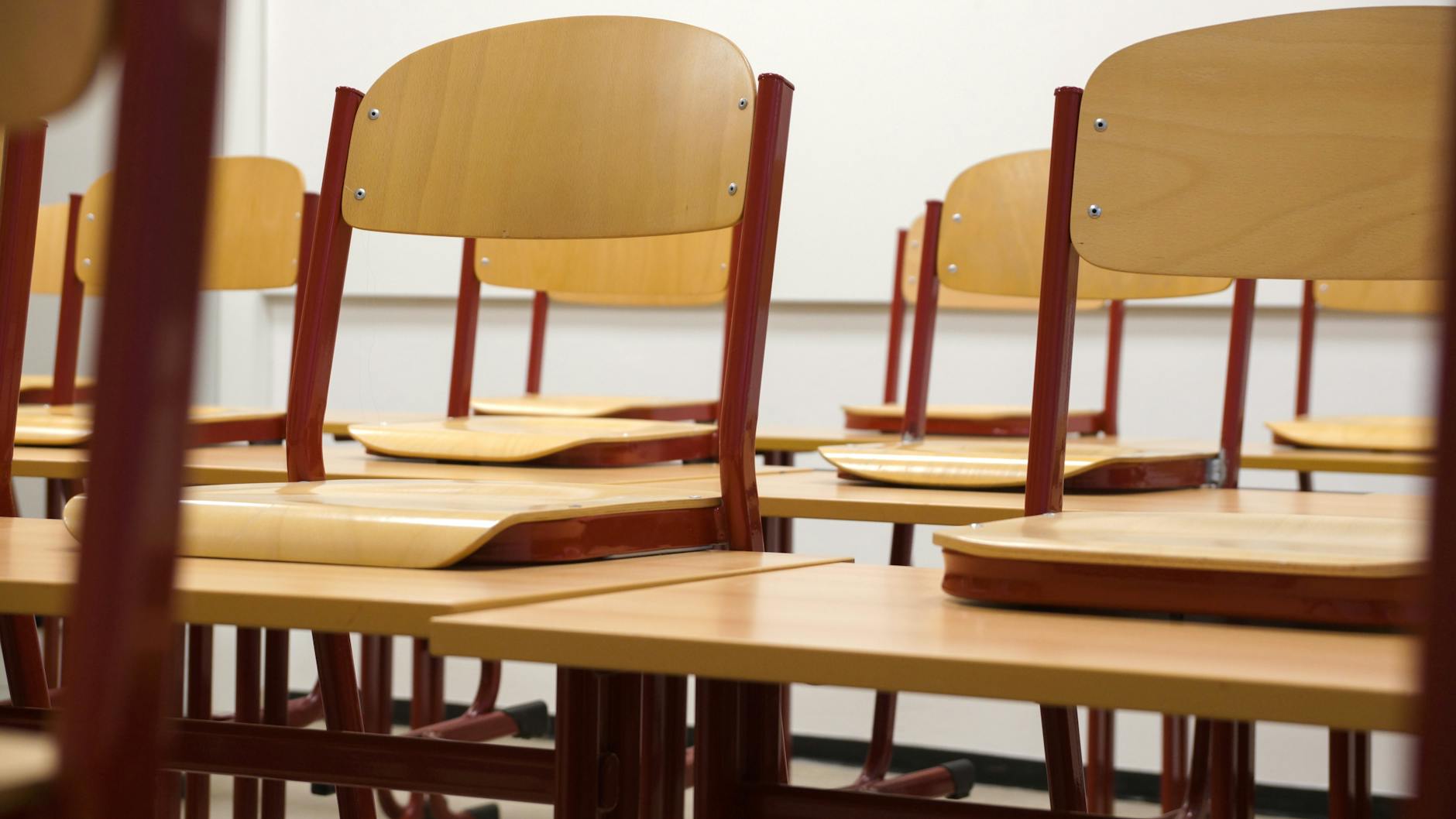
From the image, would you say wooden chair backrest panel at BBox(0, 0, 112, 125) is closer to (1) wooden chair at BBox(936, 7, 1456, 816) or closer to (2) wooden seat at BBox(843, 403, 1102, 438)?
(1) wooden chair at BBox(936, 7, 1456, 816)

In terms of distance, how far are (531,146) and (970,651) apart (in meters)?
0.85

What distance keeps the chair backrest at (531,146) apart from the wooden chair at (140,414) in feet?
2.68

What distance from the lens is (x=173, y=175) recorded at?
36 cm

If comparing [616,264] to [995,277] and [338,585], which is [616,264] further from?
[338,585]

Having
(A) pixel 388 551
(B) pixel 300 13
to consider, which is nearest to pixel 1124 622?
(A) pixel 388 551

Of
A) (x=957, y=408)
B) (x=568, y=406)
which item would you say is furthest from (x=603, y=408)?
(x=957, y=408)

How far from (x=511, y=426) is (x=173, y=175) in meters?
1.68

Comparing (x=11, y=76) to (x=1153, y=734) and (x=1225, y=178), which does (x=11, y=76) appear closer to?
(x=1225, y=178)

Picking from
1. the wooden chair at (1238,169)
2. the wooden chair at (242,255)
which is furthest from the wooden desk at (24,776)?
the wooden chair at (242,255)

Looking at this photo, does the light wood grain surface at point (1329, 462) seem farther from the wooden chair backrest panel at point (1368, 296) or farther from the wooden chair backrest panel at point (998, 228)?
the wooden chair backrest panel at point (1368, 296)

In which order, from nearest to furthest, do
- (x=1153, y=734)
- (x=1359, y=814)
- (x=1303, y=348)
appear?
1. (x=1359, y=814)
2. (x=1303, y=348)
3. (x=1153, y=734)

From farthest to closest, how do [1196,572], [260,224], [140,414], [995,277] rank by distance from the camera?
1. [260,224]
2. [995,277]
3. [1196,572]
4. [140,414]

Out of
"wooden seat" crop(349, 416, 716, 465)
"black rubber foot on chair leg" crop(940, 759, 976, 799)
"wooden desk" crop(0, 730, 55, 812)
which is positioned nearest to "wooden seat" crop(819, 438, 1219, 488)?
"wooden seat" crop(349, 416, 716, 465)

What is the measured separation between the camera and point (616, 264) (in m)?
2.62
